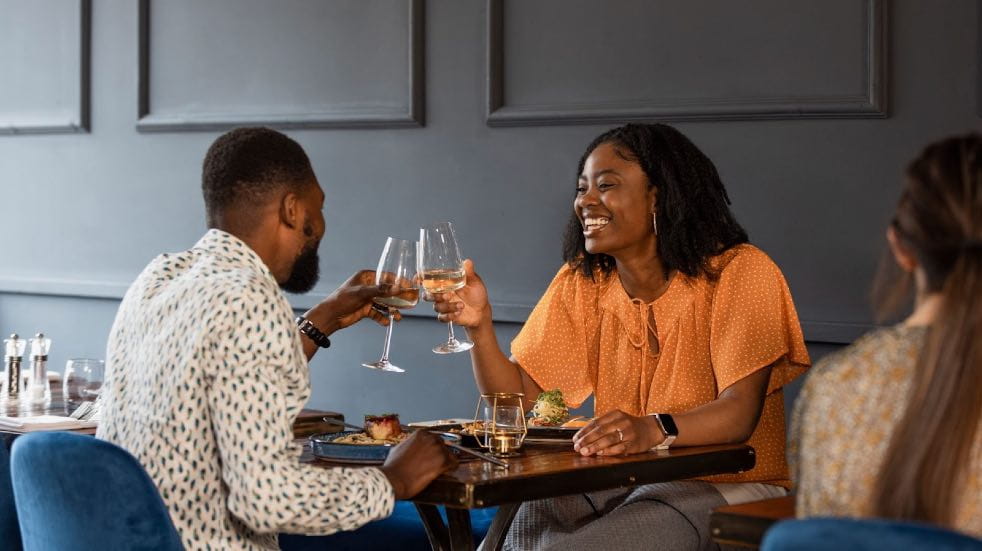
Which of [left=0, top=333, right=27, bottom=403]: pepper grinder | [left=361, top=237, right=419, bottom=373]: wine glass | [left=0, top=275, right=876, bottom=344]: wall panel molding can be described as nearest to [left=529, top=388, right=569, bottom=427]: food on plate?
[left=361, top=237, right=419, bottom=373]: wine glass

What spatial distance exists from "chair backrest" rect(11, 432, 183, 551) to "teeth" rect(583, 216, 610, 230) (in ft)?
4.84

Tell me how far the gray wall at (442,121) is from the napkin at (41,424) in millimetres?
1292

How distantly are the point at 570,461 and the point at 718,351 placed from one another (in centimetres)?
68

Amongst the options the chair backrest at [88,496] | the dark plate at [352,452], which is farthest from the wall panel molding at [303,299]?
the chair backrest at [88,496]

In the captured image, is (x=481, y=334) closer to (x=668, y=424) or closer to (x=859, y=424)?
A: (x=668, y=424)

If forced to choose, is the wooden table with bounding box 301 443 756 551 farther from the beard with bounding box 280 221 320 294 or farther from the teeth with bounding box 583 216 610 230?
the teeth with bounding box 583 216 610 230

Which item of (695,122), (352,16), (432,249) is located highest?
(352,16)

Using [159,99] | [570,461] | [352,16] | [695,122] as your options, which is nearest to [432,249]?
[570,461]

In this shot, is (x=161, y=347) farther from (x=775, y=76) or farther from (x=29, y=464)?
(x=775, y=76)

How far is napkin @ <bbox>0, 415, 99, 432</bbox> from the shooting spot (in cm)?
319

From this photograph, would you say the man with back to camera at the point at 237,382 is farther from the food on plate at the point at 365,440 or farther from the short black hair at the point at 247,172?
the food on plate at the point at 365,440

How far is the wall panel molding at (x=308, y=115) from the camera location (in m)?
4.25

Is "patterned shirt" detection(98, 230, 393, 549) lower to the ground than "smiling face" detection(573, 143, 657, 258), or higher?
lower

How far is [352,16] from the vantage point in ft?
14.5
